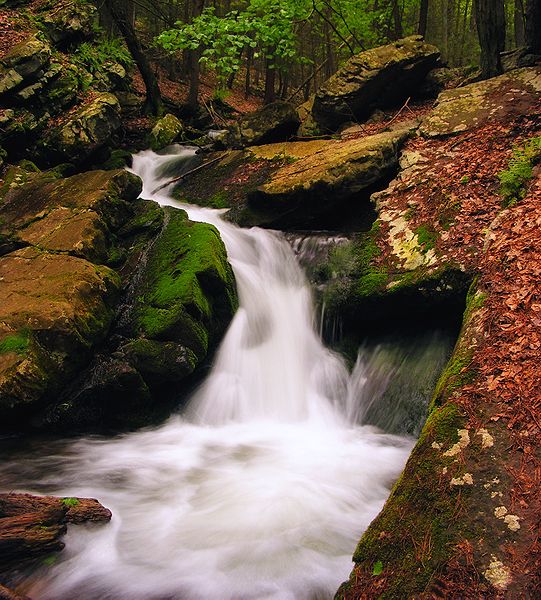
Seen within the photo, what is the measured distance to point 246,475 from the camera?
4.87m

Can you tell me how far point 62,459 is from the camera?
198 inches

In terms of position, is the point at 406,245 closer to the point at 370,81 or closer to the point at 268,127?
the point at 268,127

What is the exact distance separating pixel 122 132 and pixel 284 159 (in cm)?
554

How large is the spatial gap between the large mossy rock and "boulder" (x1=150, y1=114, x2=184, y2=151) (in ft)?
14.3

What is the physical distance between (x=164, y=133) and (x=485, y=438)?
1299cm

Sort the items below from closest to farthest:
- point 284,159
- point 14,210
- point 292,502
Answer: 1. point 292,502
2. point 14,210
3. point 284,159

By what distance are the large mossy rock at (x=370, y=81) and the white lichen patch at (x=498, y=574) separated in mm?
11045

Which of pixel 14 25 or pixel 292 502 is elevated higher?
pixel 14 25

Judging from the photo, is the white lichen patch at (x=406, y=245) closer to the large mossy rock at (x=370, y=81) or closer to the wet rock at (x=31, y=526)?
the wet rock at (x=31, y=526)

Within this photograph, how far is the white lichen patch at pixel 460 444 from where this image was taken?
3076mm

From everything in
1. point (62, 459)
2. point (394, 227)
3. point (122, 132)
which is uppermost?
point (122, 132)

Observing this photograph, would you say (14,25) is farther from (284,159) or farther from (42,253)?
(42,253)

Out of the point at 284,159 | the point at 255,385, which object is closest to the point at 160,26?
the point at 284,159

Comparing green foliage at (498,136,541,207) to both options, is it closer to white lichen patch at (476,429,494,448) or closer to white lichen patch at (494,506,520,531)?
white lichen patch at (476,429,494,448)
